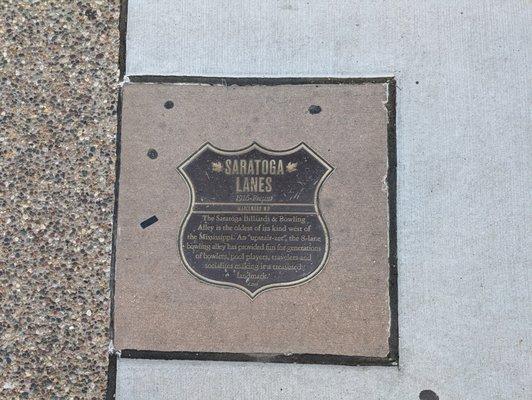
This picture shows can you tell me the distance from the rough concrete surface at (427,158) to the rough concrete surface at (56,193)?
20 centimetres

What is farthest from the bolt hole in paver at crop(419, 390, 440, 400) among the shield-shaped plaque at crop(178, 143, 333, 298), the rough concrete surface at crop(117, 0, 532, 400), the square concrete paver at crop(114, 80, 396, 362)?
the shield-shaped plaque at crop(178, 143, 333, 298)

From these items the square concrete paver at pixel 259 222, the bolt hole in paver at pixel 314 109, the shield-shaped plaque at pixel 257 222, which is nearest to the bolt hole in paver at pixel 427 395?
the square concrete paver at pixel 259 222

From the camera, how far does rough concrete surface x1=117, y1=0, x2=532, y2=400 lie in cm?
209

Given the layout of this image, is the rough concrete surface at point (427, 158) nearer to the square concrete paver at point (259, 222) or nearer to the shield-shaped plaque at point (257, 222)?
the square concrete paver at point (259, 222)

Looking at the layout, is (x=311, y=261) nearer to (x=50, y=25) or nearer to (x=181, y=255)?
(x=181, y=255)

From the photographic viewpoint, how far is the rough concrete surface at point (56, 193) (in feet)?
7.04

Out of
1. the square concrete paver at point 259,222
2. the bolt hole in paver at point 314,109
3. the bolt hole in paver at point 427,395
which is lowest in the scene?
the bolt hole in paver at point 427,395

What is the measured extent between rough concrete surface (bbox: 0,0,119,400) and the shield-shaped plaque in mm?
445

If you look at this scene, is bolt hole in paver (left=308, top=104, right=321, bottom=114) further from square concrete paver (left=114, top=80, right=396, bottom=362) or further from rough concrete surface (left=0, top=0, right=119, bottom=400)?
rough concrete surface (left=0, top=0, right=119, bottom=400)

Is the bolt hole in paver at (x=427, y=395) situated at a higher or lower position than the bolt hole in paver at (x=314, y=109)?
lower

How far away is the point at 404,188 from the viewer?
2154 mm

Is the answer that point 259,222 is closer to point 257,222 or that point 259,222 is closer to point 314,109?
point 257,222

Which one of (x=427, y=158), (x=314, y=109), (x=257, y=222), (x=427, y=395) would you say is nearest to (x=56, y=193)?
(x=257, y=222)

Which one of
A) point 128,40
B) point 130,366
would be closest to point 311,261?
point 130,366
